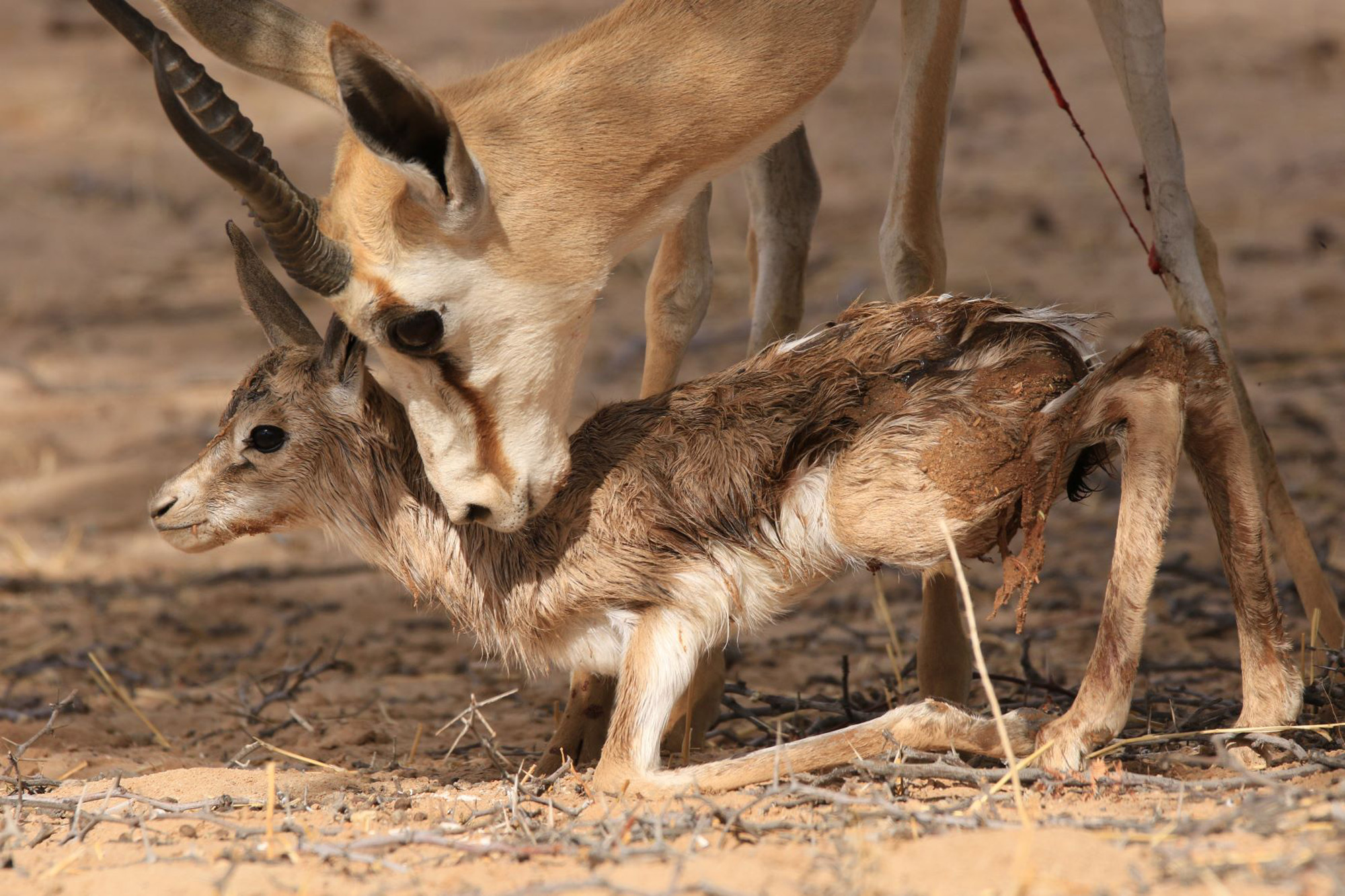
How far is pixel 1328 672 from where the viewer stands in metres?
3.90

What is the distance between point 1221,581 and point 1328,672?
5.73 ft

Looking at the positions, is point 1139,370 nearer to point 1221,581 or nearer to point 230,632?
point 1221,581

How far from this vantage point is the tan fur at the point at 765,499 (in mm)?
3422

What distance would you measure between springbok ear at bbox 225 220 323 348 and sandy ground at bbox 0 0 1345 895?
109 cm

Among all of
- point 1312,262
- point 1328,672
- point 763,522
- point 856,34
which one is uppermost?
point 1312,262

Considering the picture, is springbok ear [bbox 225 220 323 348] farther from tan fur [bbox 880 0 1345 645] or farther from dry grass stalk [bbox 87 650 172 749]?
tan fur [bbox 880 0 1345 645]

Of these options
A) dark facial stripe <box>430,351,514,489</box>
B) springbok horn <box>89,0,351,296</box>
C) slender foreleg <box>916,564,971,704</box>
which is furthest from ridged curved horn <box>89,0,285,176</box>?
slender foreleg <box>916,564,971,704</box>

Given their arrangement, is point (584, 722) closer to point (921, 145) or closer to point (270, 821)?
point (270, 821)

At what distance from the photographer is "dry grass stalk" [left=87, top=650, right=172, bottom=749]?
476 cm

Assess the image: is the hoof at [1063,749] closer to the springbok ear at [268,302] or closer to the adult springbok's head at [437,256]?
the adult springbok's head at [437,256]

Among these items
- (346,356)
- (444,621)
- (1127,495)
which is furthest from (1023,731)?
(444,621)

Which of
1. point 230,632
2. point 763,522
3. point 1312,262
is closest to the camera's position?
point 763,522

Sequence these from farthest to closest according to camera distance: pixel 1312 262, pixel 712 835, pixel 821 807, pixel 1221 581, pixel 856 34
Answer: pixel 1312 262, pixel 1221 581, pixel 856 34, pixel 821 807, pixel 712 835

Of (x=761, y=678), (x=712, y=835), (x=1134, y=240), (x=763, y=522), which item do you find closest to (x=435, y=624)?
(x=761, y=678)
